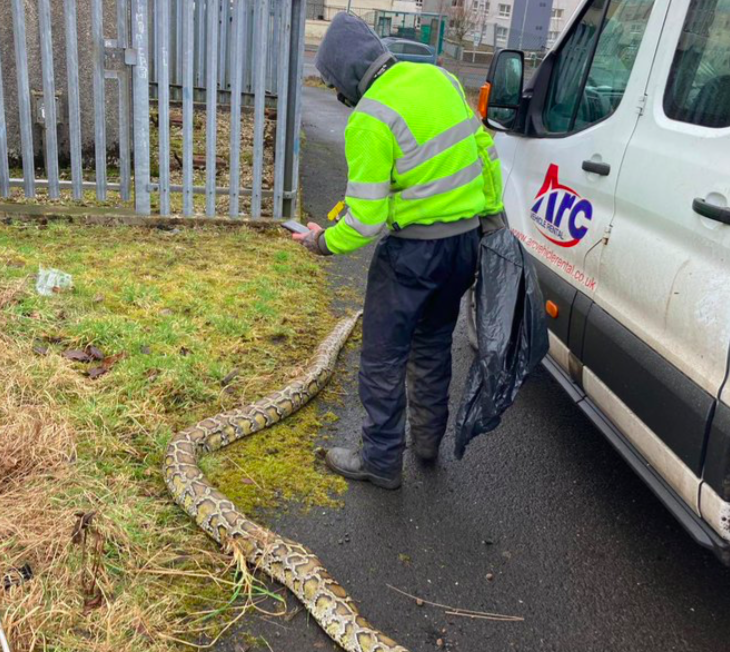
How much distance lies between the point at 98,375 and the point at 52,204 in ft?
12.9

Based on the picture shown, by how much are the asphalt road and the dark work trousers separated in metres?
0.33

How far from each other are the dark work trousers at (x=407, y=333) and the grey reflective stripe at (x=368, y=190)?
31cm

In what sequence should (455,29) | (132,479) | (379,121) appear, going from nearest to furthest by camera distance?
(379,121) < (132,479) < (455,29)

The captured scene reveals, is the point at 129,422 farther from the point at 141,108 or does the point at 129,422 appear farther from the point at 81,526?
the point at 141,108

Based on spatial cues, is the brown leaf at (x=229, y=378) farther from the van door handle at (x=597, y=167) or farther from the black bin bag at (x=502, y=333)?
the van door handle at (x=597, y=167)

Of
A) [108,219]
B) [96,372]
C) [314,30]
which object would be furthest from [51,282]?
[314,30]

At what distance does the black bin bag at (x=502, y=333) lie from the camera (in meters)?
3.50

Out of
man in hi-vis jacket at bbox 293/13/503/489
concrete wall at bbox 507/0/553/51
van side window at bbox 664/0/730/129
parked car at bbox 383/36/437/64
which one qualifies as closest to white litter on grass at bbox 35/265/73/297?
man in hi-vis jacket at bbox 293/13/503/489

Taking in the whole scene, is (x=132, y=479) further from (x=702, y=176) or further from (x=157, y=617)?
(x=702, y=176)

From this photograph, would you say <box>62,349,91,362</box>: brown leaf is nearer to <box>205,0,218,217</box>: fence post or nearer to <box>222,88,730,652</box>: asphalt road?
<box>222,88,730,652</box>: asphalt road

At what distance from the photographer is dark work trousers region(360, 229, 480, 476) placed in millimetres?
3510

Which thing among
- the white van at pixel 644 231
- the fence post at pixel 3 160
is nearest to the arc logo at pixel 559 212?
the white van at pixel 644 231

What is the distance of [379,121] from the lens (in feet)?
10.4

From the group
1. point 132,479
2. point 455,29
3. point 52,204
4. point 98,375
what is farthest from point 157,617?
point 455,29
